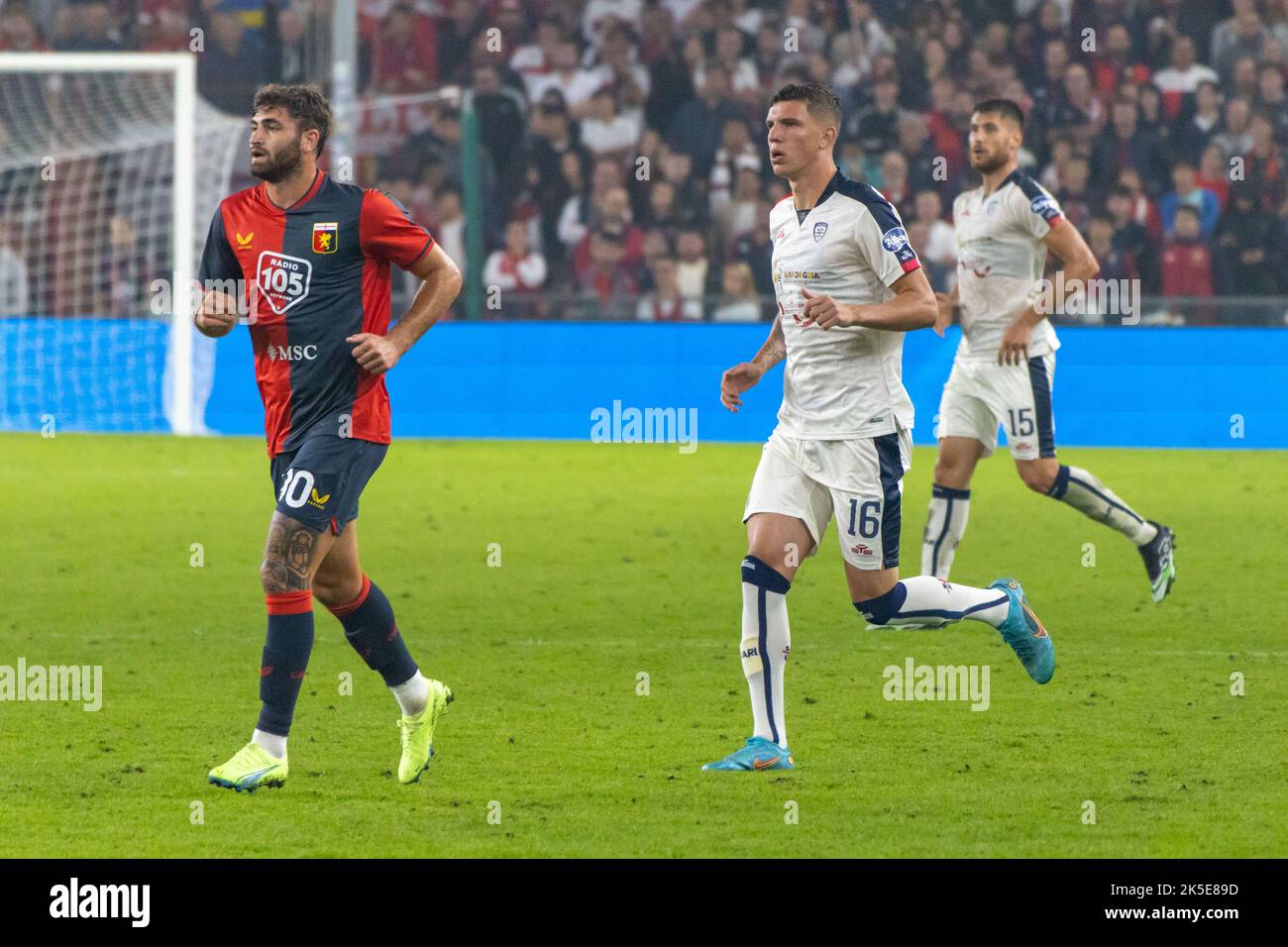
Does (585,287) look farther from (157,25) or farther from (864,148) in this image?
(157,25)

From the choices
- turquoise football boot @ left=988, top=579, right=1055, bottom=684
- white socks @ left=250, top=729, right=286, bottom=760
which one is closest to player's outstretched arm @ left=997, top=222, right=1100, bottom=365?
turquoise football boot @ left=988, top=579, right=1055, bottom=684

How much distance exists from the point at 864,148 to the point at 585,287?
107 inches

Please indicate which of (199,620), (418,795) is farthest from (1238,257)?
Result: (418,795)

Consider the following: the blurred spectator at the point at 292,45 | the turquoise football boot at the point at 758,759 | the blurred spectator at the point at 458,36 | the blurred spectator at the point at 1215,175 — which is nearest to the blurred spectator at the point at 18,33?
the blurred spectator at the point at 292,45

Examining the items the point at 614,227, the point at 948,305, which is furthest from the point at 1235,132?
the point at 948,305

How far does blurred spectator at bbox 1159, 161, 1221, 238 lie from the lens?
17469 millimetres

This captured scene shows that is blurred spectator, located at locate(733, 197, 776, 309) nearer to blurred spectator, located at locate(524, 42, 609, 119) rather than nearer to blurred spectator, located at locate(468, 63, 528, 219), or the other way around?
blurred spectator, located at locate(468, 63, 528, 219)

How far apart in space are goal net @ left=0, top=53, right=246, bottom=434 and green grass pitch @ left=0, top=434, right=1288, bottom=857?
12.4 ft

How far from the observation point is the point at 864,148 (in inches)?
702

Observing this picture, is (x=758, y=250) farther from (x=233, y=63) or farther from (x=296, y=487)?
(x=296, y=487)

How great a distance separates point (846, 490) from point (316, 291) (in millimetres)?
1601

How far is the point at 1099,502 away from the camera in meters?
9.08

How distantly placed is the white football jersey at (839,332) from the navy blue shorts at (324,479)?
3.94 feet

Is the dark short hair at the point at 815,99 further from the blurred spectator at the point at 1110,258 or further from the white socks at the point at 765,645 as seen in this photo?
the blurred spectator at the point at 1110,258
